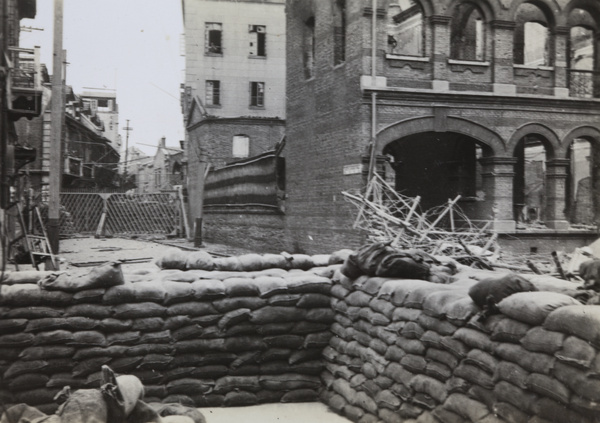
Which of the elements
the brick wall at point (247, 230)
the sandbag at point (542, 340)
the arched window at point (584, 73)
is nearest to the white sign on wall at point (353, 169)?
the brick wall at point (247, 230)

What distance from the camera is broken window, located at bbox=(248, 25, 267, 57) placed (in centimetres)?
3391

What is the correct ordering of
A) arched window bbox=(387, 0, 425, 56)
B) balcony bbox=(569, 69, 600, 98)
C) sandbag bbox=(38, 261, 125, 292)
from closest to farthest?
sandbag bbox=(38, 261, 125, 292)
balcony bbox=(569, 69, 600, 98)
arched window bbox=(387, 0, 425, 56)

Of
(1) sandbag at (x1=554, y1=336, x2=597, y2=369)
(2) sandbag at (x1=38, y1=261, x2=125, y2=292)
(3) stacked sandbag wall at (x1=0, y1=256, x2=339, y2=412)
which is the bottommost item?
(3) stacked sandbag wall at (x1=0, y1=256, x2=339, y2=412)

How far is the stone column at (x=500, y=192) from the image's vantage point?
1689cm

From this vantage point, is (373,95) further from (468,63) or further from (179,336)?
(179,336)

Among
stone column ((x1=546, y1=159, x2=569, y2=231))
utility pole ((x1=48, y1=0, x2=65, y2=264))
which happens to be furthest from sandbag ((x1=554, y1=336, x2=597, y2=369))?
stone column ((x1=546, y1=159, x2=569, y2=231))

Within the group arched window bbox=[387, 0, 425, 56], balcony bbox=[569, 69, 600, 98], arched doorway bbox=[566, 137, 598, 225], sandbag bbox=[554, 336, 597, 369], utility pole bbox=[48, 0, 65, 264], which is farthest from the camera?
arched window bbox=[387, 0, 425, 56]

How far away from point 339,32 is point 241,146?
15.0 metres

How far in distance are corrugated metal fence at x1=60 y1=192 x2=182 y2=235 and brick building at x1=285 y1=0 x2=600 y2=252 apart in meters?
11.8

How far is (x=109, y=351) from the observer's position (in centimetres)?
608

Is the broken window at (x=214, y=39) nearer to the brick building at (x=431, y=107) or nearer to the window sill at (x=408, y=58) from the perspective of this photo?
the brick building at (x=431, y=107)

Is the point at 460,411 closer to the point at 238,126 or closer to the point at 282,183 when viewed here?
the point at 282,183

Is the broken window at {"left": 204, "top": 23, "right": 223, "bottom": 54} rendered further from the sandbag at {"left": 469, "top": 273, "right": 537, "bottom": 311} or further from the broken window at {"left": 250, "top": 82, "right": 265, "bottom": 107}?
the sandbag at {"left": 469, "top": 273, "right": 537, "bottom": 311}

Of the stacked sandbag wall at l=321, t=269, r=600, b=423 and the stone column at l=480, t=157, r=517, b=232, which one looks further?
the stone column at l=480, t=157, r=517, b=232
